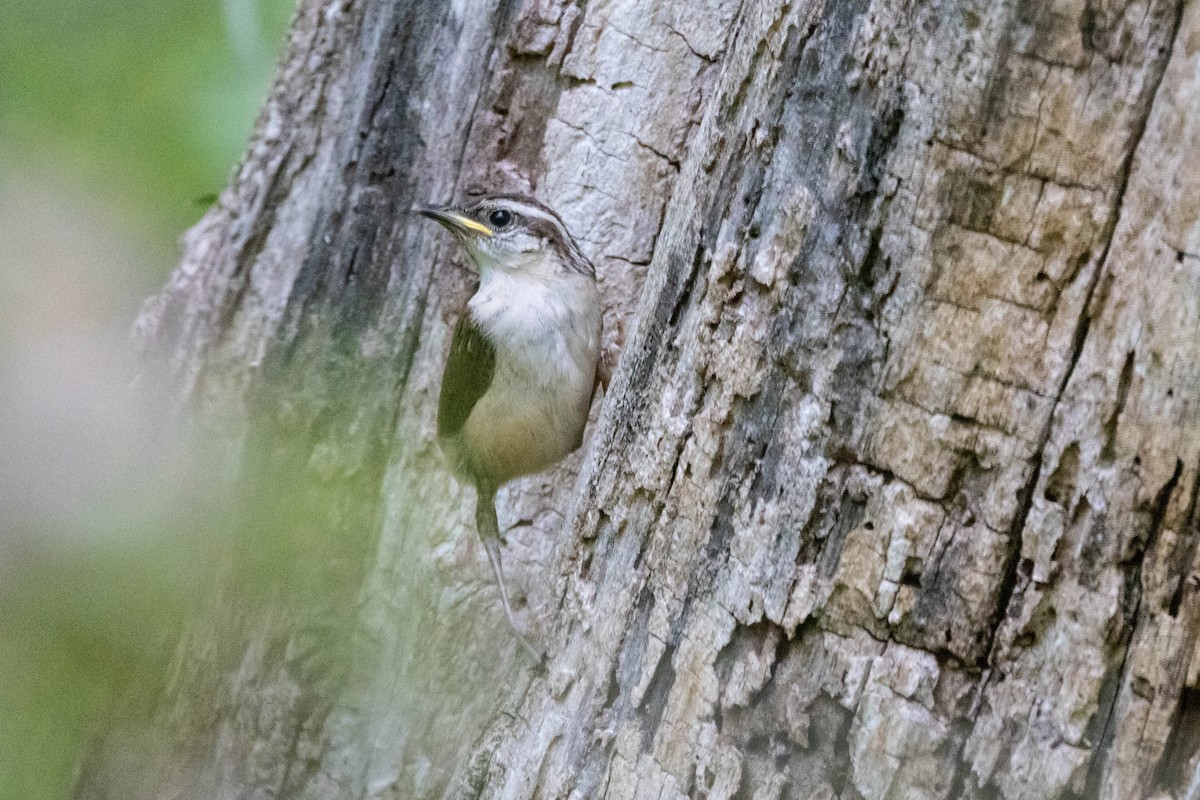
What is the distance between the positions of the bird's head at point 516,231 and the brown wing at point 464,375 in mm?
299

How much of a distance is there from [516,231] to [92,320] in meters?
2.25

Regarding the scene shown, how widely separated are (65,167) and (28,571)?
1808mm

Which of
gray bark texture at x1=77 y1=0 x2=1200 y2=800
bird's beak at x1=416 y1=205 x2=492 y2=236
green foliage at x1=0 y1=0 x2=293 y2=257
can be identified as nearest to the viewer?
gray bark texture at x1=77 y1=0 x2=1200 y2=800

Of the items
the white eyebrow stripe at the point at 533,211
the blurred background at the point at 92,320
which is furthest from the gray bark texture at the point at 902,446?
the blurred background at the point at 92,320

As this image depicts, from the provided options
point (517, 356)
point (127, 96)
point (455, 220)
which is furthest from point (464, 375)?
point (127, 96)

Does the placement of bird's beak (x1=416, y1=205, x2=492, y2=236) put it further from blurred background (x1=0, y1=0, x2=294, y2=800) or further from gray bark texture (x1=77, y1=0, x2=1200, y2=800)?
blurred background (x1=0, y1=0, x2=294, y2=800)

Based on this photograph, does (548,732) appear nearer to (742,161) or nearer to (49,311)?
(742,161)

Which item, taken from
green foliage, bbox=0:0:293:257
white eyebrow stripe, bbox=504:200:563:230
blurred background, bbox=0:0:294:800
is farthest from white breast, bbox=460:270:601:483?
green foliage, bbox=0:0:293:257

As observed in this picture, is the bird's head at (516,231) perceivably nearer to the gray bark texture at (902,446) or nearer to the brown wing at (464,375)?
the brown wing at (464,375)

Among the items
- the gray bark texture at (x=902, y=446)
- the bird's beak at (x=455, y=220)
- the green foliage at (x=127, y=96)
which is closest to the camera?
the gray bark texture at (x=902, y=446)

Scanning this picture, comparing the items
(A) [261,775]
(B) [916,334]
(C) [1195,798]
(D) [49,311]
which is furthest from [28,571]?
(C) [1195,798]

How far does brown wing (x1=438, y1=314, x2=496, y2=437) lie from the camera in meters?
3.72

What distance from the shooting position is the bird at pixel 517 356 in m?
3.72

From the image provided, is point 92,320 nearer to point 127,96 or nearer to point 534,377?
point 127,96
